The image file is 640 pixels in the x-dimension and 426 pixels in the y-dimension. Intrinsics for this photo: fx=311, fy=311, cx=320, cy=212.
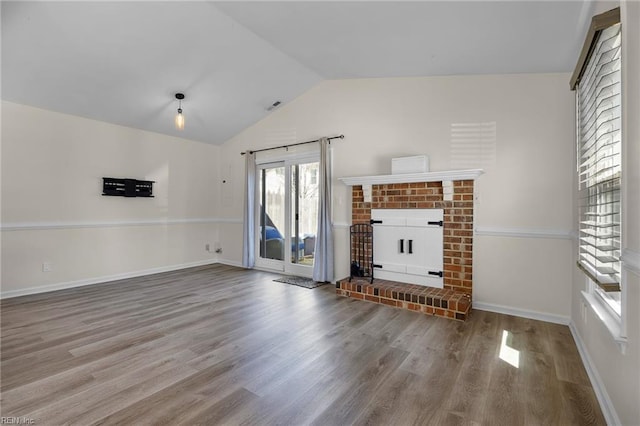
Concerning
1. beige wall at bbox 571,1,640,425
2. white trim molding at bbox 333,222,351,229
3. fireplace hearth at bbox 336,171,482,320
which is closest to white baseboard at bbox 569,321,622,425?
beige wall at bbox 571,1,640,425

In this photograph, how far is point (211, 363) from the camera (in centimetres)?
224

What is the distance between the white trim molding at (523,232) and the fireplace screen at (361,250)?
132 centimetres

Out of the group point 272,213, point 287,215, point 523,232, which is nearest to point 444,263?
point 523,232

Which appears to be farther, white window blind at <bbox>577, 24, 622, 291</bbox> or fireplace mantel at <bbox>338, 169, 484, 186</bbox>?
fireplace mantel at <bbox>338, 169, 484, 186</bbox>

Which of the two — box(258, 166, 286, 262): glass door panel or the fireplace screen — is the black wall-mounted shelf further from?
the fireplace screen

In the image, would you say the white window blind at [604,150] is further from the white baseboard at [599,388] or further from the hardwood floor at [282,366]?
the hardwood floor at [282,366]

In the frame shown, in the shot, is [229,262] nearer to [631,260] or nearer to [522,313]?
[522,313]

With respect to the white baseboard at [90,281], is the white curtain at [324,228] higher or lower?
higher

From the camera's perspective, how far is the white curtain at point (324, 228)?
450 centimetres

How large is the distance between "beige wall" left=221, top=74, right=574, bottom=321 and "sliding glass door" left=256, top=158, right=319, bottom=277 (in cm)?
106

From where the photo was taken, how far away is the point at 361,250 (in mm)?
4266

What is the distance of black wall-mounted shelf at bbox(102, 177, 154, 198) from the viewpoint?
464cm

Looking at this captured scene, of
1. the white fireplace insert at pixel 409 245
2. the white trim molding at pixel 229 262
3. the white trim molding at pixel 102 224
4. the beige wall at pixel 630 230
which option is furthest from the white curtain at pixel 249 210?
the beige wall at pixel 630 230

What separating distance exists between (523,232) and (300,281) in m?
2.94
